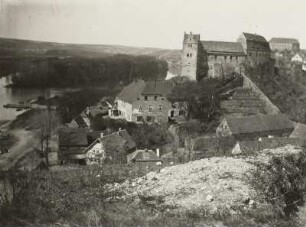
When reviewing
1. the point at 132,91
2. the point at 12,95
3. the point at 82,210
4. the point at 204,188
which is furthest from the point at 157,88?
the point at 82,210

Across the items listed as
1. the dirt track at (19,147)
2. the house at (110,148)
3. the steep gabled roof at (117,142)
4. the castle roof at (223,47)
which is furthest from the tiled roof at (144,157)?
the castle roof at (223,47)

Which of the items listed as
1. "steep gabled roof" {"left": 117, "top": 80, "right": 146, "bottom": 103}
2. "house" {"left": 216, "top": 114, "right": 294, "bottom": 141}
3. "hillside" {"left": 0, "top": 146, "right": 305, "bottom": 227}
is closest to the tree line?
"steep gabled roof" {"left": 117, "top": 80, "right": 146, "bottom": 103}

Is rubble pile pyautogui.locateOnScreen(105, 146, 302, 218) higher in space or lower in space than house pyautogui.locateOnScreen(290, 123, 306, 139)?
higher

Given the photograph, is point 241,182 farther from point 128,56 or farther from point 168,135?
point 168,135

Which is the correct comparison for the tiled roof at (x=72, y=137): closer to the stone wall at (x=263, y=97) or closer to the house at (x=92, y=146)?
the house at (x=92, y=146)

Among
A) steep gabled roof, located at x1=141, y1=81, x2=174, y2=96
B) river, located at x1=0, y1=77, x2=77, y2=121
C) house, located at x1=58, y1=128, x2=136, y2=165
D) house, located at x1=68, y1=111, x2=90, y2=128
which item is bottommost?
house, located at x1=58, y1=128, x2=136, y2=165

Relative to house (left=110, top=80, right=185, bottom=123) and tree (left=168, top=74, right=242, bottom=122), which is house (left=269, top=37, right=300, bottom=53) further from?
house (left=110, top=80, right=185, bottom=123)

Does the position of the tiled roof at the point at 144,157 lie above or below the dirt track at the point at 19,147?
below

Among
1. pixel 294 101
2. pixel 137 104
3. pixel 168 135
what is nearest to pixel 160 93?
pixel 137 104
